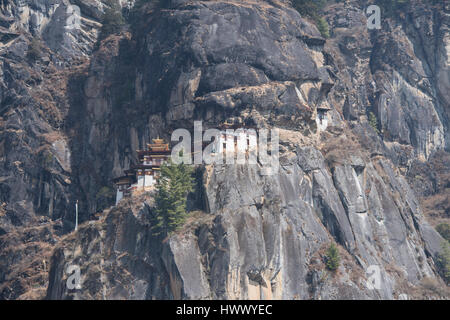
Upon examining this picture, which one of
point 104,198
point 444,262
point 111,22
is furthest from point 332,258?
point 111,22

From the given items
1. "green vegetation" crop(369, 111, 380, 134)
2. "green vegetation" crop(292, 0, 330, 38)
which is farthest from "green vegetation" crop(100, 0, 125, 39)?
"green vegetation" crop(369, 111, 380, 134)

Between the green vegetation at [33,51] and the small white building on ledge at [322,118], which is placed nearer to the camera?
the small white building on ledge at [322,118]

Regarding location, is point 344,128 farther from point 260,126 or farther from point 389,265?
point 389,265

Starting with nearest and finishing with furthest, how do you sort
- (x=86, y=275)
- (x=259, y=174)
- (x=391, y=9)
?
1. (x=86, y=275)
2. (x=259, y=174)
3. (x=391, y=9)

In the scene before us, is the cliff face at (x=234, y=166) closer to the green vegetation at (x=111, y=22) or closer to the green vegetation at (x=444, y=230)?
Result: the green vegetation at (x=111, y=22)

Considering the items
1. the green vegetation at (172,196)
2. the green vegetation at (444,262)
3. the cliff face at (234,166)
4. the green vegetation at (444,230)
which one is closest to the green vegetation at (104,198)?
the cliff face at (234,166)

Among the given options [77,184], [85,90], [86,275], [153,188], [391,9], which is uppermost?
[391,9]

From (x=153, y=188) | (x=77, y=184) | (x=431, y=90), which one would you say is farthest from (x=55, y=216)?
(x=431, y=90)

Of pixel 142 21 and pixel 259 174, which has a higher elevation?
pixel 142 21
